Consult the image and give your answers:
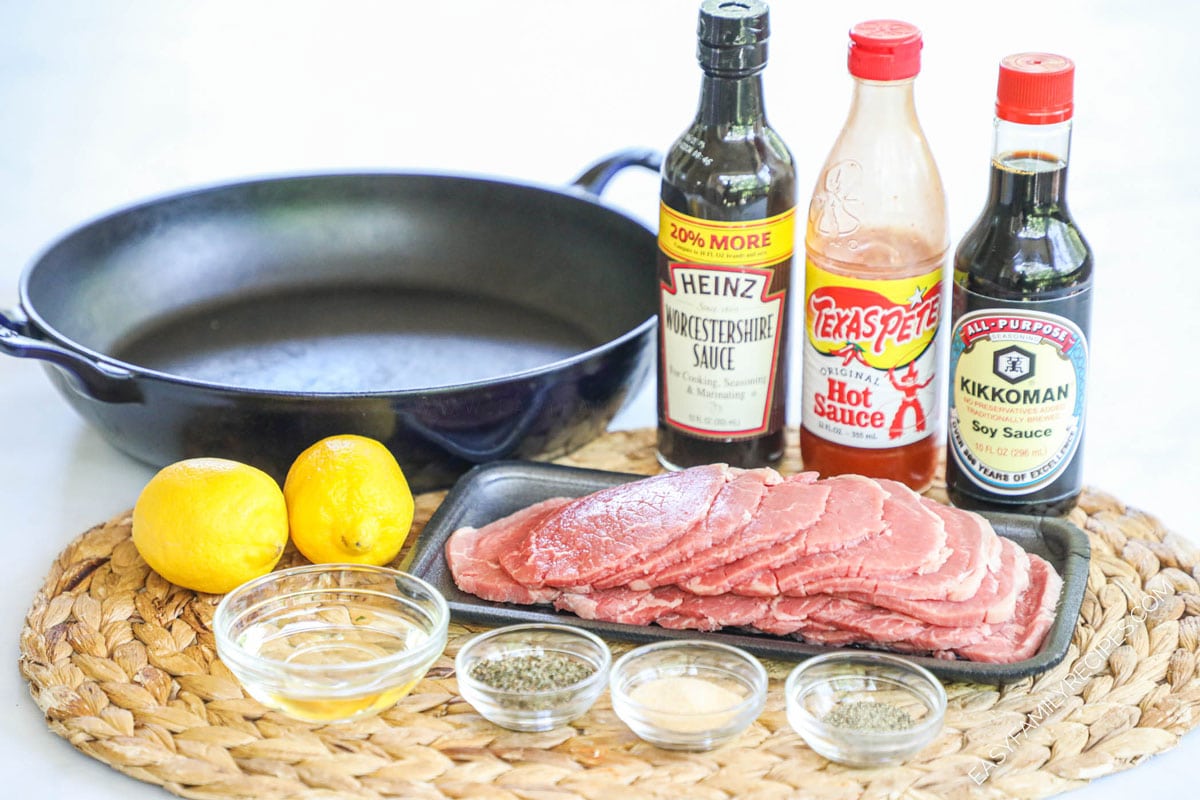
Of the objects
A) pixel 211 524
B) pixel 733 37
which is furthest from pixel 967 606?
pixel 211 524

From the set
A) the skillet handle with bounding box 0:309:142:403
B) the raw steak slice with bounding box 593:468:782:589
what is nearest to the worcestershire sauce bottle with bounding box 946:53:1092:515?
the raw steak slice with bounding box 593:468:782:589

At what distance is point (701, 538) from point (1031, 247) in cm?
53

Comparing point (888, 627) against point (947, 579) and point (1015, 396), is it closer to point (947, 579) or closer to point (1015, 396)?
point (947, 579)

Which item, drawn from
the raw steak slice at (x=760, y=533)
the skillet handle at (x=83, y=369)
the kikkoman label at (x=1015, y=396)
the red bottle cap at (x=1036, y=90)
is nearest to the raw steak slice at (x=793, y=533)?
the raw steak slice at (x=760, y=533)

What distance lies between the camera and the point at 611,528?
5.76 feet

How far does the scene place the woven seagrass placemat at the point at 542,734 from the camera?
1525mm

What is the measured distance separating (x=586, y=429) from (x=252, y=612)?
1.92ft

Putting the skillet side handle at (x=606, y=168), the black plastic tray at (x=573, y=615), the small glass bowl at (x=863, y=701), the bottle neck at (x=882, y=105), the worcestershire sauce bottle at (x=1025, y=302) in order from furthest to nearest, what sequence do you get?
the skillet side handle at (x=606, y=168) → the bottle neck at (x=882, y=105) → the worcestershire sauce bottle at (x=1025, y=302) → the black plastic tray at (x=573, y=615) → the small glass bowl at (x=863, y=701)

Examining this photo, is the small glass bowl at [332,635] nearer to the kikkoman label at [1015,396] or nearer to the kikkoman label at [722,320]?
the kikkoman label at [722,320]

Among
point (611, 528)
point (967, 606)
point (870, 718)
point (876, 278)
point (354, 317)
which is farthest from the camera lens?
point (354, 317)

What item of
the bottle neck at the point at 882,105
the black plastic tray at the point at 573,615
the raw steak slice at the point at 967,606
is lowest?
the black plastic tray at the point at 573,615

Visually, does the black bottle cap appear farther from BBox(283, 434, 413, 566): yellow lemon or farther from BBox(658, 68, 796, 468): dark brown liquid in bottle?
BBox(283, 434, 413, 566): yellow lemon

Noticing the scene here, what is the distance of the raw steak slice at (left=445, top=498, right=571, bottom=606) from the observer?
5.78 ft

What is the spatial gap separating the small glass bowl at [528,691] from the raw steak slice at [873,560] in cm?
19
